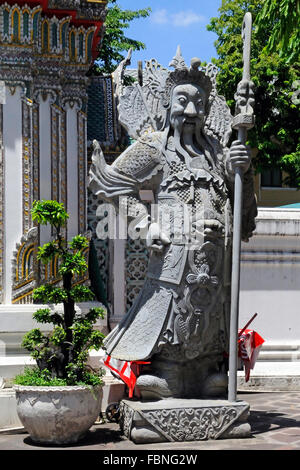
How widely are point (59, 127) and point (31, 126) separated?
50 cm

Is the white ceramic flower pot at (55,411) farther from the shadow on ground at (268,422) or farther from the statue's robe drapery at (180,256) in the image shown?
the shadow on ground at (268,422)

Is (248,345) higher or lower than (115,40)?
lower

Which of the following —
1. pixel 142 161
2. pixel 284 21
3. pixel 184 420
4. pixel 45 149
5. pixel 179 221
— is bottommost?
pixel 184 420

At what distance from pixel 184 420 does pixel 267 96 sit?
1436 centimetres

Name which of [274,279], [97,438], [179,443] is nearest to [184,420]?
[179,443]

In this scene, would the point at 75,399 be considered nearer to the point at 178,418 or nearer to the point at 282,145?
the point at 178,418

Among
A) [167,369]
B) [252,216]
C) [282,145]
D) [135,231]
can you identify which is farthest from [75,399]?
[282,145]

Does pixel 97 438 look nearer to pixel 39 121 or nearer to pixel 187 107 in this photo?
pixel 187 107

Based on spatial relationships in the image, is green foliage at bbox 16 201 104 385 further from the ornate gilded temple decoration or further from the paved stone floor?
the ornate gilded temple decoration

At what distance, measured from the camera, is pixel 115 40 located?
18.1 meters

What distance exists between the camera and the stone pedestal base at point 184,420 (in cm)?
539

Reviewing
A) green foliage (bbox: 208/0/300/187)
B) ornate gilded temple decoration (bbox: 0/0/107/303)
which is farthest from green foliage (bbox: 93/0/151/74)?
ornate gilded temple decoration (bbox: 0/0/107/303)

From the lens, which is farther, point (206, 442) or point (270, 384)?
point (270, 384)

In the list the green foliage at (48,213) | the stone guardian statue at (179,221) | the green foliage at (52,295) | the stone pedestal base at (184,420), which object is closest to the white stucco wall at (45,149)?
the stone guardian statue at (179,221)
